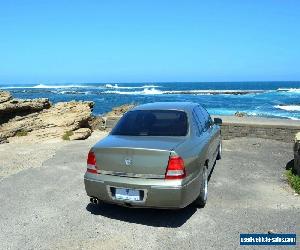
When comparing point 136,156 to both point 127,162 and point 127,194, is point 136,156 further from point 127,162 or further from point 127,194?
point 127,194

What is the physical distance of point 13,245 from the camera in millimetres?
4953

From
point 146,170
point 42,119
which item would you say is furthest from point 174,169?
point 42,119

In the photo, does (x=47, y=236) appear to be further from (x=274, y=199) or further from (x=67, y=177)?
(x=274, y=199)

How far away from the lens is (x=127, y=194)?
5.39 m

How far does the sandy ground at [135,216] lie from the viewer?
502 cm

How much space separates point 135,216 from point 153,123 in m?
1.54

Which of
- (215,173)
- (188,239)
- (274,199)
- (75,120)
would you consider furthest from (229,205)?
(75,120)

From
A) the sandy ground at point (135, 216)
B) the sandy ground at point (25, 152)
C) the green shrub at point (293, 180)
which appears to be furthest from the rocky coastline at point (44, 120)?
the green shrub at point (293, 180)

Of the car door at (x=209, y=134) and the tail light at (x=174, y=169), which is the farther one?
the car door at (x=209, y=134)

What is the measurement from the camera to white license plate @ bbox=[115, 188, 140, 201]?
5333mm

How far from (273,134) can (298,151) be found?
4.26 meters

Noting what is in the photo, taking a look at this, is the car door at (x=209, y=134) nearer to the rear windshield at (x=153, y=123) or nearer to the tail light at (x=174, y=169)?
the rear windshield at (x=153, y=123)

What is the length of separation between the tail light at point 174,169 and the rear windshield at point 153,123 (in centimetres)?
87

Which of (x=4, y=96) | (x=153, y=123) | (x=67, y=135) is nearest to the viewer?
(x=153, y=123)
